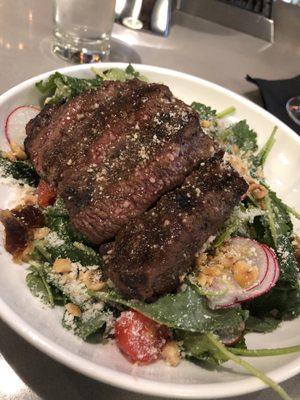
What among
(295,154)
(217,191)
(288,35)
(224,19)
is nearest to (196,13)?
(224,19)

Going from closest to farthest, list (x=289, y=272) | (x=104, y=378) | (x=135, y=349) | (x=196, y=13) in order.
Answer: (x=104, y=378), (x=135, y=349), (x=289, y=272), (x=196, y=13)

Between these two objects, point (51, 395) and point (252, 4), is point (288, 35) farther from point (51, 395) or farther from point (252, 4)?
point (51, 395)

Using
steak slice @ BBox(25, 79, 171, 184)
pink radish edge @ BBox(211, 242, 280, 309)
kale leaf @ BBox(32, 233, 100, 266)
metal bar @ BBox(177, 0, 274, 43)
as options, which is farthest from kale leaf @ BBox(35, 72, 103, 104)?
metal bar @ BBox(177, 0, 274, 43)

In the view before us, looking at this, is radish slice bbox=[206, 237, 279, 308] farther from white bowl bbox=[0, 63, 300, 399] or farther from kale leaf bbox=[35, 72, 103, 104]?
kale leaf bbox=[35, 72, 103, 104]

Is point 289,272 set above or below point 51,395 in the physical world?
above

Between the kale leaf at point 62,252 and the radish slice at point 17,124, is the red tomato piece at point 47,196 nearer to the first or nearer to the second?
the kale leaf at point 62,252

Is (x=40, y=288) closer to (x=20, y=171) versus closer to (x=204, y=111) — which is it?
(x=20, y=171)

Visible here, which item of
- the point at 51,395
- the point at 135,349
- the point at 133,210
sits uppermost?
the point at 133,210
